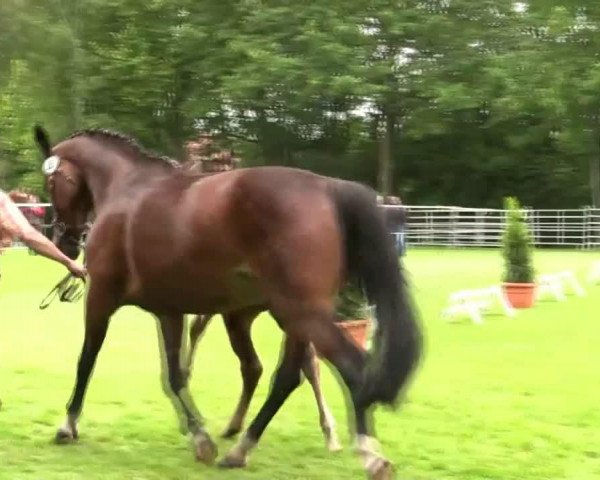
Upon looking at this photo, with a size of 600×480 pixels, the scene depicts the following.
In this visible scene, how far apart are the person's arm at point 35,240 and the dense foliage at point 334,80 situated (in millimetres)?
24630

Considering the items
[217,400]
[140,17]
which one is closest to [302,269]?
[217,400]

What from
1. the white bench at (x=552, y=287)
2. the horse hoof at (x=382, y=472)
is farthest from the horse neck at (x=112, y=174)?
the white bench at (x=552, y=287)

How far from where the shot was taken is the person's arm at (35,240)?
5.45 m

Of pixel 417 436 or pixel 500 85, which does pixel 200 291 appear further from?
pixel 500 85

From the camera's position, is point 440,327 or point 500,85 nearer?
point 440,327

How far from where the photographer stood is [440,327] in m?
10.4

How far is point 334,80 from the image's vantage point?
2989 cm

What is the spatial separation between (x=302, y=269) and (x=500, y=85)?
2895 centimetres

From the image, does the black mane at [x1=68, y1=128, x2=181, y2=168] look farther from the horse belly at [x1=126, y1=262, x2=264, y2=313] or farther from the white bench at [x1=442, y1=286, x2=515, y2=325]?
the white bench at [x1=442, y1=286, x2=515, y2=325]

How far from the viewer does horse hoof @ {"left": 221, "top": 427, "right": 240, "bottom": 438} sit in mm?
5543

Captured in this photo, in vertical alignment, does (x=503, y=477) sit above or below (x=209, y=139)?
below

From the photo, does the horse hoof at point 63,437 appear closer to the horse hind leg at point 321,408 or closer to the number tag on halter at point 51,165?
the horse hind leg at point 321,408

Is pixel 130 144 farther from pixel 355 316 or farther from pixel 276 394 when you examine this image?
pixel 355 316

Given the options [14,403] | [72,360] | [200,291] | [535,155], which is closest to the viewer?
[200,291]
